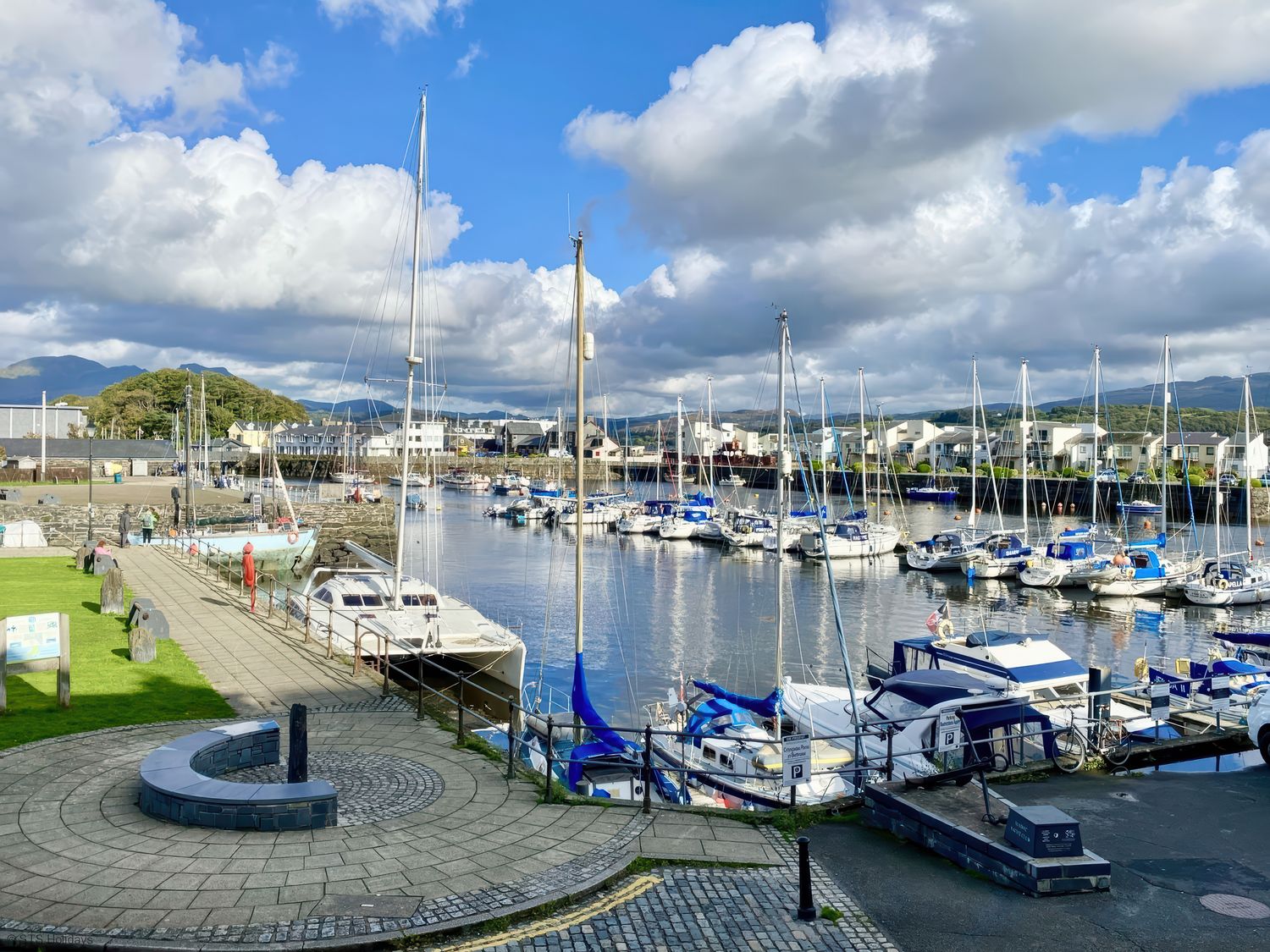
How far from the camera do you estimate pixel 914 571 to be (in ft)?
201

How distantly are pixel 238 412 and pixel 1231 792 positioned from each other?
196m

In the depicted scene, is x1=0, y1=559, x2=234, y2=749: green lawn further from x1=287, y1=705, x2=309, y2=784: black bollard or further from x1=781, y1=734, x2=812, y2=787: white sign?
x1=781, y1=734, x2=812, y2=787: white sign

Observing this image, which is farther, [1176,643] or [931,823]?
[1176,643]

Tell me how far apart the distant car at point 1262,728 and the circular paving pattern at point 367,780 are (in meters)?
13.3

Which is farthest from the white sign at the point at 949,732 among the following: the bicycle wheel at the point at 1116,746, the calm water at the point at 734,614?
the calm water at the point at 734,614

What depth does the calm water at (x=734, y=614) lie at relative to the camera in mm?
33719

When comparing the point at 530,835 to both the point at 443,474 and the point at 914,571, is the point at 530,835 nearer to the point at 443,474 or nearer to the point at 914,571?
the point at 914,571

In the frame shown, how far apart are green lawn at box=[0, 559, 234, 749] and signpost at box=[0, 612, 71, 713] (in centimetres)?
47

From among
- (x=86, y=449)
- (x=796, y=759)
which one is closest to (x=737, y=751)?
(x=796, y=759)

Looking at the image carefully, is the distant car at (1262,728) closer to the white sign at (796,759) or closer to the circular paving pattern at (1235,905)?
the circular paving pattern at (1235,905)

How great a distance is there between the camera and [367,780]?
11969mm

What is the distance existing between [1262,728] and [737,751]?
9550 millimetres

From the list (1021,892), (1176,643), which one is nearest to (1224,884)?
(1021,892)

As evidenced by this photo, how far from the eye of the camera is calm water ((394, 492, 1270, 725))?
33719 mm
